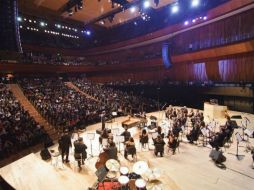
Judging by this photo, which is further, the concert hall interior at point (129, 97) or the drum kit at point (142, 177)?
the concert hall interior at point (129, 97)

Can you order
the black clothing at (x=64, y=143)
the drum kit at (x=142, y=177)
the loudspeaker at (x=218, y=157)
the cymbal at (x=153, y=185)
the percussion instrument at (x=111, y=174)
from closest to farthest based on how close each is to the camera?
the cymbal at (x=153, y=185) → the drum kit at (x=142, y=177) → the percussion instrument at (x=111, y=174) → the loudspeaker at (x=218, y=157) → the black clothing at (x=64, y=143)

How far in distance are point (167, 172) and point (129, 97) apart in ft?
43.8

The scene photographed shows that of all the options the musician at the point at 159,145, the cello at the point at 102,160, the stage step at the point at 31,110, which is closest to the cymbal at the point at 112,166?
the cello at the point at 102,160

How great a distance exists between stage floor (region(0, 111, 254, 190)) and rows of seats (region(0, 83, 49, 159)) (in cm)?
93

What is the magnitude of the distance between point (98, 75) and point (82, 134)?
53.0ft

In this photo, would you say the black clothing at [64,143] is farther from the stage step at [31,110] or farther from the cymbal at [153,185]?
the cymbal at [153,185]

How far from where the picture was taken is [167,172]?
709 centimetres

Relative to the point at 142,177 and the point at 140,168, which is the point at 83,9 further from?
the point at 140,168

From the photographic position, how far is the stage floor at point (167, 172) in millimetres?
6379

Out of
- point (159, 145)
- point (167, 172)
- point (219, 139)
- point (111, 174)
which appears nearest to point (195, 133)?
point (219, 139)

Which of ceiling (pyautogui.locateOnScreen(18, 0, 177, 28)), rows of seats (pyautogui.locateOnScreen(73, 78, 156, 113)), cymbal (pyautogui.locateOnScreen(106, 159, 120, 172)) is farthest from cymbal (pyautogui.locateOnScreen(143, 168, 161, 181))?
ceiling (pyautogui.locateOnScreen(18, 0, 177, 28))

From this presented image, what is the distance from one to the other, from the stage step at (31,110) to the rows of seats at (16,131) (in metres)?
1.10

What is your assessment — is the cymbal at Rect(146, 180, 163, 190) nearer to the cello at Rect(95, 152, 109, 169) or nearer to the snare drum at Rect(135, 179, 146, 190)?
the snare drum at Rect(135, 179, 146, 190)

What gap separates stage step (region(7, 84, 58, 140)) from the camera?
39.8 ft
